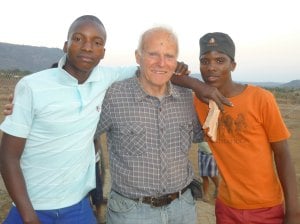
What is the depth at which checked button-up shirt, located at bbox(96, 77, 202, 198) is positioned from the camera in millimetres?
2639

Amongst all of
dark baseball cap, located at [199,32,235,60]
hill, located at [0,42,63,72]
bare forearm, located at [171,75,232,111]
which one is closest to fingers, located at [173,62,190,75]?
bare forearm, located at [171,75,232,111]

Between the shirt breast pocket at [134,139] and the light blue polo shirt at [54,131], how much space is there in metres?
0.23

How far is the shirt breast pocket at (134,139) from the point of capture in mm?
2637

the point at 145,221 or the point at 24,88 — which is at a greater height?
the point at 24,88

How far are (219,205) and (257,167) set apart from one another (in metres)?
0.45

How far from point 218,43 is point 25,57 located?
12209 cm

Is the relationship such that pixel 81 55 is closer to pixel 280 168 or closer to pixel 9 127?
pixel 9 127

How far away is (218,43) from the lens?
9.35 feet

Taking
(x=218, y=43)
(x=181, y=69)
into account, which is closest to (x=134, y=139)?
(x=181, y=69)

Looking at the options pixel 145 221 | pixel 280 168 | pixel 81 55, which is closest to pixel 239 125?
pixel 280 168

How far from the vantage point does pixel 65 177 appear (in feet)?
8.03

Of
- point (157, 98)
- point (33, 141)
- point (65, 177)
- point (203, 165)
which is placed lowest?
point (203, 165)

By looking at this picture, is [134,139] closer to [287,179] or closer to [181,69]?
[181,69]

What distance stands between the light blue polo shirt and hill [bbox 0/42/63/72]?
102m
